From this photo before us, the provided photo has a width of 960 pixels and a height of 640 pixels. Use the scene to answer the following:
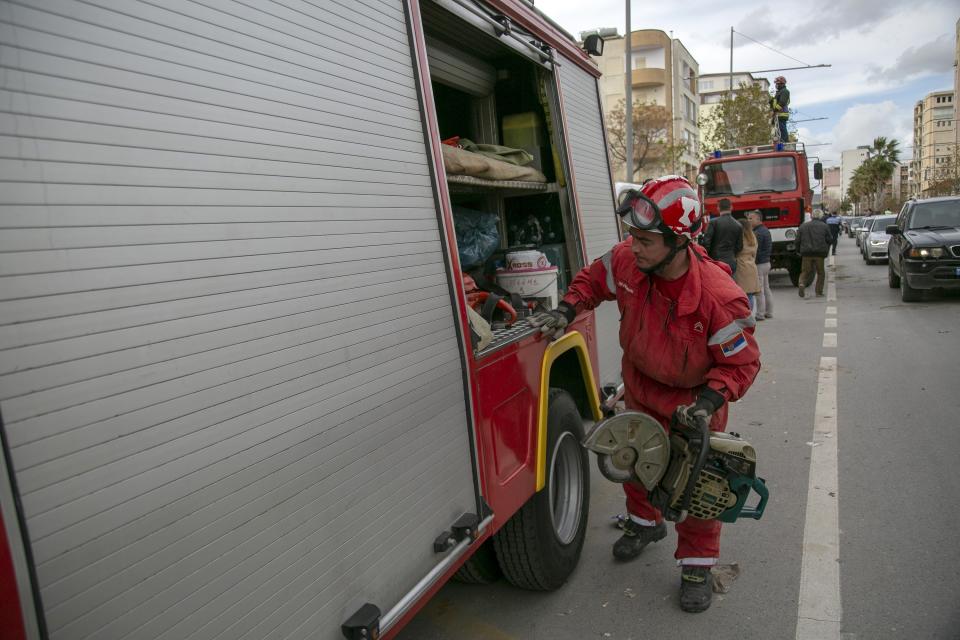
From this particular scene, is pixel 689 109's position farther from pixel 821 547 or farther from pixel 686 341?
pixel 686 341

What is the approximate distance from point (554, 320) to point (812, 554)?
182 cm

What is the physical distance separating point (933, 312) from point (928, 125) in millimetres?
122973

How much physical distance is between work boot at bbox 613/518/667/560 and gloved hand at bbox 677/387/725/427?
0.91m

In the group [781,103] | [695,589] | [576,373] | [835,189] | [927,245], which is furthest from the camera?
[835,189]

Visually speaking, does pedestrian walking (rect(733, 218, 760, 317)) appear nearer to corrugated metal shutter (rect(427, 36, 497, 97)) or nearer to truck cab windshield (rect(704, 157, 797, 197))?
truck cab windshield (rect(704, 157, 797, 197))

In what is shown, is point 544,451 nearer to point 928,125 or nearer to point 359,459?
point 359,459

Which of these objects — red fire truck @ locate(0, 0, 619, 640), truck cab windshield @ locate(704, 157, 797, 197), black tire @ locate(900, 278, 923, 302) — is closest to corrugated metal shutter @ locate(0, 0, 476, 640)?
red fire truck @ locate(0, 0, 619, 640)

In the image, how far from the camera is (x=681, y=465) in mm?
3012

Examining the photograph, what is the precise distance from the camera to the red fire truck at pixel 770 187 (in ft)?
46.7

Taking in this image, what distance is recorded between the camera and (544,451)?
3094 mm

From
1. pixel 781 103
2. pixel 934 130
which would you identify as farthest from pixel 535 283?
pixel 934 130

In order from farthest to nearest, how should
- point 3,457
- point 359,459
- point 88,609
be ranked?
point 359,459, point 88,609, point 3,457

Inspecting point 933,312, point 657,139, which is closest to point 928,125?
point 657,139

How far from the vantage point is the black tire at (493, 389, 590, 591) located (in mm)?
3092
